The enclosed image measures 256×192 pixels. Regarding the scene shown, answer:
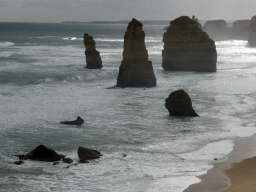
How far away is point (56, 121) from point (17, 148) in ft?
14.7

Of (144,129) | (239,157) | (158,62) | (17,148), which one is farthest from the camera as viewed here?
(158,62)

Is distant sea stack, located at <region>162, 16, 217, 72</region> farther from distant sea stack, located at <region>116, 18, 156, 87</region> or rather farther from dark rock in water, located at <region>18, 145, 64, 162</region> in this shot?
dark rock in water, located at <region>18, 145, 64, 162</region>

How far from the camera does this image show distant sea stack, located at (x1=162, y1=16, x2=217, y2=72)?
39.5 m

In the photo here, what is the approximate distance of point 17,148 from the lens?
1453 cm

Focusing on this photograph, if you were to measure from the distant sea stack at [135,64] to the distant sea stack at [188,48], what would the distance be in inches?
429

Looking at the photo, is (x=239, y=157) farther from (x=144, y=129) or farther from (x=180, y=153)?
(x=144, y=129)

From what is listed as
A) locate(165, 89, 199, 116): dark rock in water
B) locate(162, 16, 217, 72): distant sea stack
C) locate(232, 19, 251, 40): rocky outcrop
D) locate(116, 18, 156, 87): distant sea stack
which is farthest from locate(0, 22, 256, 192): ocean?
locate(232, 19, 251, 40): rocky outcrop

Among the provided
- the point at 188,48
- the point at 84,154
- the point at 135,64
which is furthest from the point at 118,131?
the point at 188,48

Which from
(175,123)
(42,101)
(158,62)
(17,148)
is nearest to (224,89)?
(175,123)

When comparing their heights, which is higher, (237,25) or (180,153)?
(237,25)

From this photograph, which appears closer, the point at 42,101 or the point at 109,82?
the point at 42,101

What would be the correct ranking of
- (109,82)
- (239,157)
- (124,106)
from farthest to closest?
1. (109,82)
2. (124,106)
3. (239,157)

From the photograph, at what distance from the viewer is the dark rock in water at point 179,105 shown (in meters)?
19.8

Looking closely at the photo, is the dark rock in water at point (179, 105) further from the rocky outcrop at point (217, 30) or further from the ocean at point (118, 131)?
the rocky outcrop at point (217, 30)
